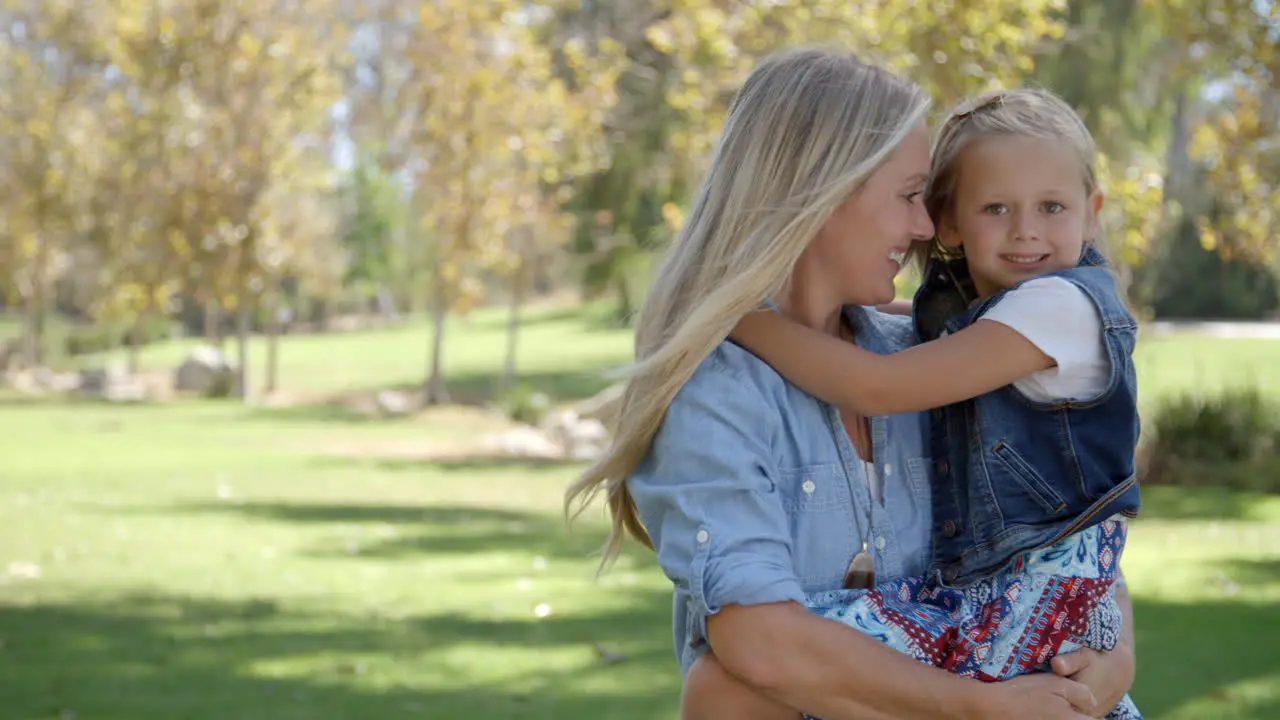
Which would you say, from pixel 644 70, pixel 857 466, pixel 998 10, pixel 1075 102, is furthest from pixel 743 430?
pixel 1075 102

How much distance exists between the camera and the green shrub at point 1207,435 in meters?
14.2

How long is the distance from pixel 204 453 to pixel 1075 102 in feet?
48.6

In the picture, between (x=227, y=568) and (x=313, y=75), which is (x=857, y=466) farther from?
(x=313, y=75)

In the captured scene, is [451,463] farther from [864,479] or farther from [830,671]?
[830,671]

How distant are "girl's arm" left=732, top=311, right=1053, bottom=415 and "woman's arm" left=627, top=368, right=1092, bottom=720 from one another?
13 cm

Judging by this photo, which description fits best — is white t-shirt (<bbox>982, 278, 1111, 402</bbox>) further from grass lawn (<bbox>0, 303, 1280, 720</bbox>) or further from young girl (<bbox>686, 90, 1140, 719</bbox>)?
grass lawn (<bbox>0, 303, 1280, 720</bbox>)

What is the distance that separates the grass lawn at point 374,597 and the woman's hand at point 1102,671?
0.88 meters

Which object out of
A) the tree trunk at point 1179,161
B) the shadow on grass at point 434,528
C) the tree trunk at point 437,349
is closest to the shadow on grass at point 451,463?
the shadow on grass at point 434,528

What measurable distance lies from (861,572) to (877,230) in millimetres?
530

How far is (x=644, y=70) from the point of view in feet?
74.6

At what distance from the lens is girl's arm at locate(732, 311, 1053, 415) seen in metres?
2.40

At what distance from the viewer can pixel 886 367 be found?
2.42 meters

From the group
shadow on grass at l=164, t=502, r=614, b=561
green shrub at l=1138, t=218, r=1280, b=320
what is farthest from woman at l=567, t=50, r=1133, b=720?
green shrub at l=1138, t=218, r=1280, b=320

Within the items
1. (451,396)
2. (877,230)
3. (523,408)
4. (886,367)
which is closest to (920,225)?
(877,230)
